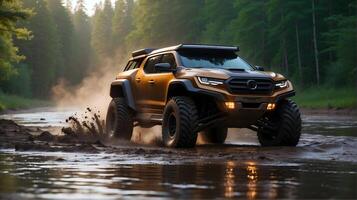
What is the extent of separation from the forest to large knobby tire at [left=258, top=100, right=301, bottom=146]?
1325 cm

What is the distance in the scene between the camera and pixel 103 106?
18.0 m

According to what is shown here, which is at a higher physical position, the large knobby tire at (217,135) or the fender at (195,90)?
the fender at (195,90)

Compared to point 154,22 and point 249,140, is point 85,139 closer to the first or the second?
point 249,140

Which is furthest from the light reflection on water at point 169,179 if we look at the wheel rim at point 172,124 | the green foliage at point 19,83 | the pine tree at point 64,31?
the pine tree at point 64,31

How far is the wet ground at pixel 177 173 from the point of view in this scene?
6.02m

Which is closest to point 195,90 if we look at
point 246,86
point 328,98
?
point 246,86

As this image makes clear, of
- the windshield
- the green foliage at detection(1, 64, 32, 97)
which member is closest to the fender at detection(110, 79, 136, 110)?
the windshield

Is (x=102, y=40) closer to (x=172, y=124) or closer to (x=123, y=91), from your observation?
(x=123, y=91)

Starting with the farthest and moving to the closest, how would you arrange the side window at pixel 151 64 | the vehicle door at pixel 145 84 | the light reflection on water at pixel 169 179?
the side window at pixel 151 64 → the vehicle door at pixel 145 84 → the light reflection on water at pixel 169 179

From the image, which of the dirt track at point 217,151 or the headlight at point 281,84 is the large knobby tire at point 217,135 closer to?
the dirt track at point 217,151

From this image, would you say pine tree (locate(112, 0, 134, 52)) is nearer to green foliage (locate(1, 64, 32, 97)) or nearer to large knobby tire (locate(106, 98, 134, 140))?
green foliage (locate(1, 64, 32, 97))

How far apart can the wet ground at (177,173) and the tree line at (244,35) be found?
48.4 ft

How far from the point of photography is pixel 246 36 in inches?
1962

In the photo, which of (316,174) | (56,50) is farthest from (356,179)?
(56,50)
